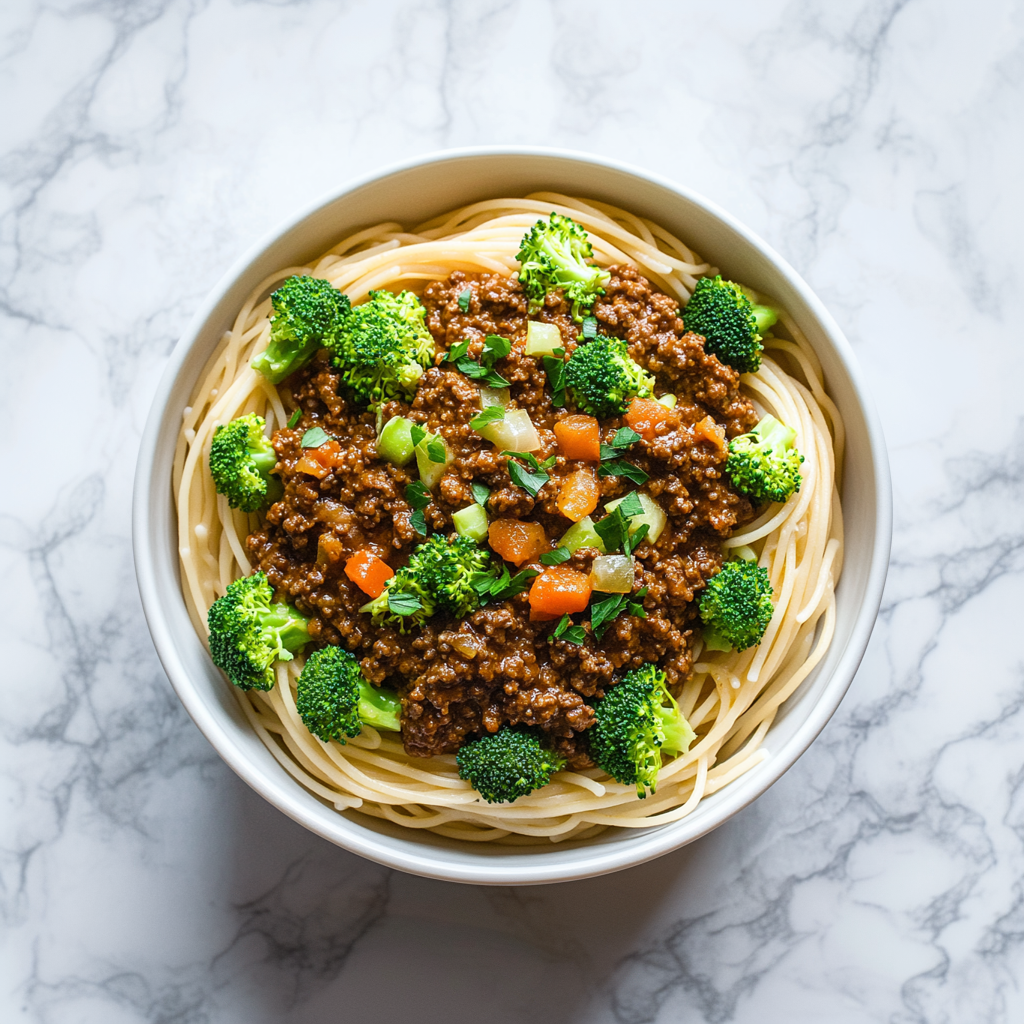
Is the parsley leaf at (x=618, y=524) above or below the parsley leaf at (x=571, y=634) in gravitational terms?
above

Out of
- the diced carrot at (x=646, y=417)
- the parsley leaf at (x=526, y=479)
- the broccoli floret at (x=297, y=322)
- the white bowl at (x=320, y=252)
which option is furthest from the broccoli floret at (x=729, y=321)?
the broccoli floret at (x=297, y=322)

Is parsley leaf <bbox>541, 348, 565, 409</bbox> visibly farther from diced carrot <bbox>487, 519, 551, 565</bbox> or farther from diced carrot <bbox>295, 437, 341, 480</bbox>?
diced carrot <bbox>295, 437, 341, 480</bbox>

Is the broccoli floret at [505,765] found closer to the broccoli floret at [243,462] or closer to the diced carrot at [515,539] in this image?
the diced carrot at [515,539]

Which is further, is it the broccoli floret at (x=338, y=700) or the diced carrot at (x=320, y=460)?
the diced carrot at (x=320, y=460)

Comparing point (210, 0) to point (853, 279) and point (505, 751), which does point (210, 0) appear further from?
point (505, 751)

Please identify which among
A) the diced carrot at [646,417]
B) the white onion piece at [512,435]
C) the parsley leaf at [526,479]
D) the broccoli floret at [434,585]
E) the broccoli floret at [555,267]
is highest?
the broccoli floret at [555,267]

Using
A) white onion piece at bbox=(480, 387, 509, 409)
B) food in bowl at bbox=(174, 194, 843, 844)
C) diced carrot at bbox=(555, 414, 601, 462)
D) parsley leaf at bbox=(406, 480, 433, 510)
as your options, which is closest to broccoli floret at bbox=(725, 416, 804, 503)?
food in bowl at bbox=(174, 194, 843, 844)

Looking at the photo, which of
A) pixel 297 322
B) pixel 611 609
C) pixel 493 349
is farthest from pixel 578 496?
pixel 297 322
